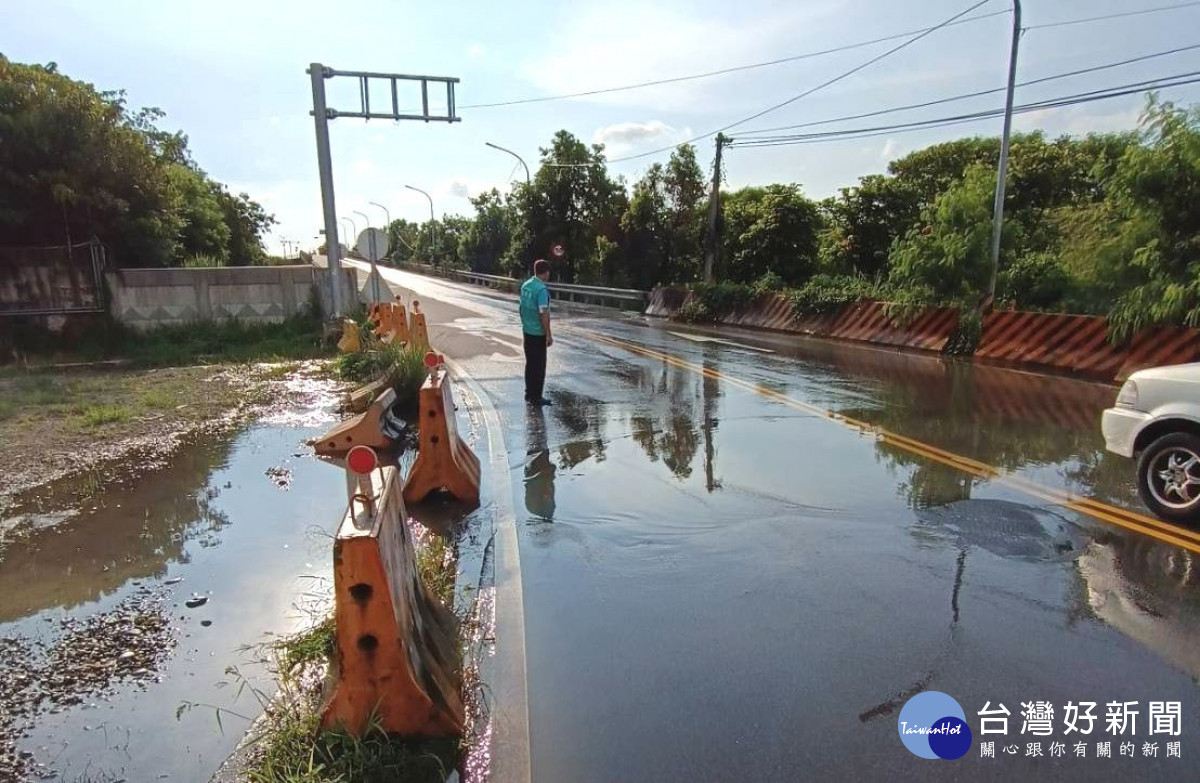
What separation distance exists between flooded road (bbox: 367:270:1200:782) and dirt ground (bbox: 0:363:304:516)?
156 inches

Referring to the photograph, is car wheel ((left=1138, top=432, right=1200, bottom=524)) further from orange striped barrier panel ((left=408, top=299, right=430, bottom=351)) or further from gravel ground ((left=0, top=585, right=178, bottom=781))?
orange striped barrier panel ((left=408, top=299, right=430, bottom=351))

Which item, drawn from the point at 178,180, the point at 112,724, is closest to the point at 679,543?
the point at 112,724

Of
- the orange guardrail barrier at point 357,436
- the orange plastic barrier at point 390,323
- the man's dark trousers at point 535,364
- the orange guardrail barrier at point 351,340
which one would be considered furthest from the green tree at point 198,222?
the orange guardrail barrier at point 357,436

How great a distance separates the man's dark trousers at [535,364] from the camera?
32.7 feet

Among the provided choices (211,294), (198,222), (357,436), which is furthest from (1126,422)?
(198,222)

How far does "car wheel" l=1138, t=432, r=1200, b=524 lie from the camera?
5098 millimetres

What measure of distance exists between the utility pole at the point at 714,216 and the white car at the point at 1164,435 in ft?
73.2

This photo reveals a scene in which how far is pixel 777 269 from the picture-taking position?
1136 inches

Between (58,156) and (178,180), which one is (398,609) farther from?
(178,180)

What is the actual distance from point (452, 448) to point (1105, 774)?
4683 millimetres

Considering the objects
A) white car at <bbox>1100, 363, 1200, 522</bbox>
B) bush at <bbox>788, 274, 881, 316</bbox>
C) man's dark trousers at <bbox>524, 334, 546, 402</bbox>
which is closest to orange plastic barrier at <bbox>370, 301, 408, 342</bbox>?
man's dark trousers at <bbox>524, 334, 546, 402</bbox>

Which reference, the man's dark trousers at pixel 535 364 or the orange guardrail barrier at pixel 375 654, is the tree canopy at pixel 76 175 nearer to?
the man's dark trousers at pixel 535 364

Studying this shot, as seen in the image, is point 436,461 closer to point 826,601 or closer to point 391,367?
point 826,601

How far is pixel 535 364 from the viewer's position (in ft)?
33.2
